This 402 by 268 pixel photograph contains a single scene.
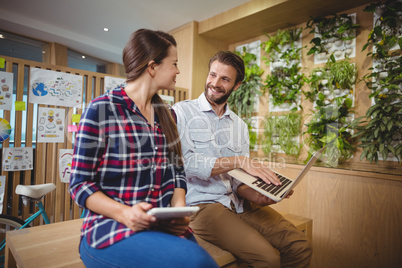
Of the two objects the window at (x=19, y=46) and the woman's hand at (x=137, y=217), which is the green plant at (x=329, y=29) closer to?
the woman's hand at (x=137, y=217)

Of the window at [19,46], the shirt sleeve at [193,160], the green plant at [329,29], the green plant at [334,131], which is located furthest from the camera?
the window at [19,46]

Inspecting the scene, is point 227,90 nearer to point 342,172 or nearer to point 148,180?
point 148,180

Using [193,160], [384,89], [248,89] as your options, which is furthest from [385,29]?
[193,160]

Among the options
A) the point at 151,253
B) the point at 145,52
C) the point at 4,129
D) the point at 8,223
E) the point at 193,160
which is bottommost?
the point at 8,223

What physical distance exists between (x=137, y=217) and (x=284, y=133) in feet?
9.00

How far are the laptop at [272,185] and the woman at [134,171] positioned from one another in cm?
33

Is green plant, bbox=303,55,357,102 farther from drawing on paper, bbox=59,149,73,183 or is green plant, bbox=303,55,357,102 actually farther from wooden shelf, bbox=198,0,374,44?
→ drawing on paper, bbox=59,149,73,183

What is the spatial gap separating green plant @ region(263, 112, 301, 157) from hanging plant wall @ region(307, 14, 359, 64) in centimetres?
76

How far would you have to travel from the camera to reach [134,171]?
0.92m

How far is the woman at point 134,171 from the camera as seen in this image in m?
0.78

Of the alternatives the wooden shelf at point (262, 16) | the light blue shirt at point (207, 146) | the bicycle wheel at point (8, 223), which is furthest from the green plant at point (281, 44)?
the bicycle wheel at point (8, 223)

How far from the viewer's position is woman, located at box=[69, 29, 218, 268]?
78 centimetres

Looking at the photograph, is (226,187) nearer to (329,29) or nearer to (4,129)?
(4,129)

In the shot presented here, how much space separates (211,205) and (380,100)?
2.04 meters
